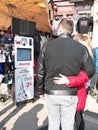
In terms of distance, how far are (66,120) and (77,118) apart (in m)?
0.80

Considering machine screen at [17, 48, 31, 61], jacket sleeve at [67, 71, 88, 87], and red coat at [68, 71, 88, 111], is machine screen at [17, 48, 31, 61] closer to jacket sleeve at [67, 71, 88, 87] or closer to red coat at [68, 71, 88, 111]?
red coat at [68, 71, 88, 111]

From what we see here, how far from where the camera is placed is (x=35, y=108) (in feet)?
24.7

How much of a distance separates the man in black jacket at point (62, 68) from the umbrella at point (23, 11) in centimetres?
520

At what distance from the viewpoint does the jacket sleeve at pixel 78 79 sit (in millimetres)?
3742

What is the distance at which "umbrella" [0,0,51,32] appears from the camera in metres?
9.04

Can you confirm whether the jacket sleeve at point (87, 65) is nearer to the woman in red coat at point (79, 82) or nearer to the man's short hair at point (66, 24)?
the woman in red coat at point (79, 82)

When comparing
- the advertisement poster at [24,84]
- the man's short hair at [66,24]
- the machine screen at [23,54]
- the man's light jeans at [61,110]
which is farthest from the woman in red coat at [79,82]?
the machine screen at [23,54]

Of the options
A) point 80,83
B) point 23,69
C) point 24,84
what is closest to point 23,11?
point 23,69

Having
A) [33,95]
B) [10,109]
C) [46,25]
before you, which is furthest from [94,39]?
[10,109]

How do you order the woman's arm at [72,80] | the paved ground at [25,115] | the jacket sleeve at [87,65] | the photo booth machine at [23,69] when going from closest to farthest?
the woman's arm at [72,80], the jacket sleeve at [87,65], the paved ground at [25,115], the photo booth machine at [23,69]

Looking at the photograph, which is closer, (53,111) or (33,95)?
(53,111)

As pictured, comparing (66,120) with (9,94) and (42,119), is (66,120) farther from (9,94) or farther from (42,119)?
(9,94)

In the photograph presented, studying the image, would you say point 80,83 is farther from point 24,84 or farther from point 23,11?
point 23,11

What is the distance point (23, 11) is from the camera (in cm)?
966
